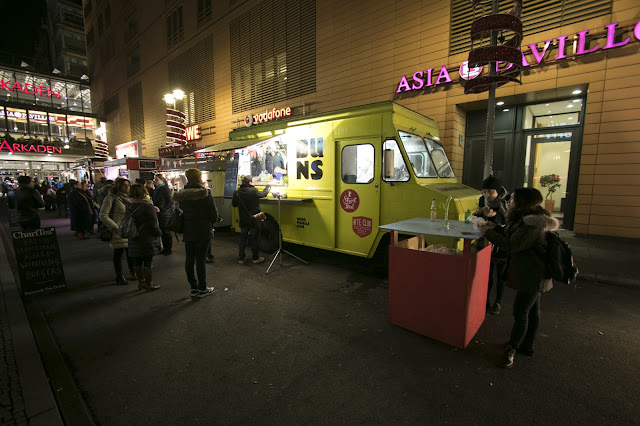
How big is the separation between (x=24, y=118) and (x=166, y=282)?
34681 millimetres

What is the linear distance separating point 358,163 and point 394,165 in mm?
784

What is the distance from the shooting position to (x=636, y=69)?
21.8ft

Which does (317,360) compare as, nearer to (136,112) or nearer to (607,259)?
(607,259)

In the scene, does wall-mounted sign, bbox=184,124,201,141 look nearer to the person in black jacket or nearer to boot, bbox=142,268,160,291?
the person in black jacket

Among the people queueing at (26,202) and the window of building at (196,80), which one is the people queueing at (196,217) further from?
the window of building at (196,80)

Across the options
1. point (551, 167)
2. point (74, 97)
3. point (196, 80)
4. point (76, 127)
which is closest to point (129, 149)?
point (196, 80)

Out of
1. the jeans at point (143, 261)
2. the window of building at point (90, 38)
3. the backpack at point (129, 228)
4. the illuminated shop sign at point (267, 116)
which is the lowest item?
the jeans at point (143, 261)

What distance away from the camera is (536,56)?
760cm


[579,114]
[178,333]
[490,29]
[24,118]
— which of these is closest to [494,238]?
[178,333]

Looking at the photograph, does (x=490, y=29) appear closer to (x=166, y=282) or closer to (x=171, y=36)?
(x=166, y=282)

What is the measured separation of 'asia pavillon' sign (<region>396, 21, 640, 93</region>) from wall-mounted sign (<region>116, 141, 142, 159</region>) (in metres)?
20.8

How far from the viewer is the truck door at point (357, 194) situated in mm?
5270

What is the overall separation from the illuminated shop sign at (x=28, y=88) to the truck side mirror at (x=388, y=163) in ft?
126

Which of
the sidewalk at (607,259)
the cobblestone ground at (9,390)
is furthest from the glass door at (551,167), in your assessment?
the cobblestone ground at (9,390)
